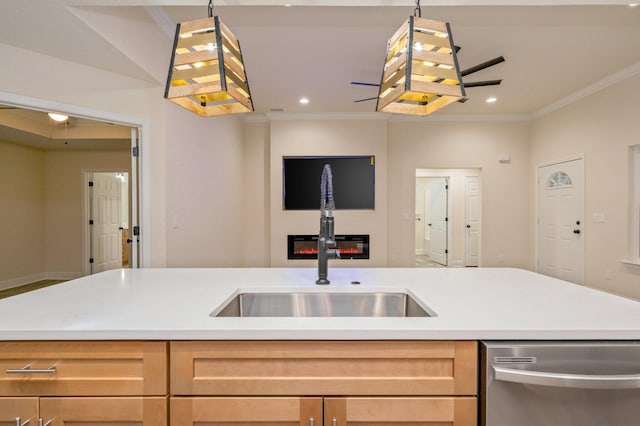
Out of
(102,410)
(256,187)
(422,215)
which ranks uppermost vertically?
(256,187)

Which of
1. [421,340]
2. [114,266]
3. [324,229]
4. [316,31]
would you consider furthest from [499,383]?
[114,266]

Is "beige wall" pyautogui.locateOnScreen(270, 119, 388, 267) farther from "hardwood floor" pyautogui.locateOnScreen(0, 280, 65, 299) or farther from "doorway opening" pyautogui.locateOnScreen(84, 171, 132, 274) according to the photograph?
"hardwood floor" pyautogui.locateOnScreen(0, 280, 65, 299)

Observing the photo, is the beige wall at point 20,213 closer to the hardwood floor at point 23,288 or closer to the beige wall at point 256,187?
the hardwood floor at point 23,288

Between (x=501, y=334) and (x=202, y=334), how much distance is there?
33.8 inches

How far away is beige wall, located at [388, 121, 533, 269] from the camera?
5391 mm

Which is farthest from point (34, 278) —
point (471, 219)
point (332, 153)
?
point (471, 219)

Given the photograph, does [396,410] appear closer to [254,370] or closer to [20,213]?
[254,370]

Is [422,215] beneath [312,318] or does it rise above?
above

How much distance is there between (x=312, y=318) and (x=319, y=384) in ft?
0.61

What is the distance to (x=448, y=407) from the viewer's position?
0.91m

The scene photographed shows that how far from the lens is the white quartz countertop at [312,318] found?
0.89m

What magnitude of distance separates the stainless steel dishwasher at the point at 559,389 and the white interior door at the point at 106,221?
6.70 meters

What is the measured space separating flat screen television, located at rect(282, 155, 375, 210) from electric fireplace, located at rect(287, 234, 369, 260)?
499mm

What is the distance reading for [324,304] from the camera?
1407 millimetres
